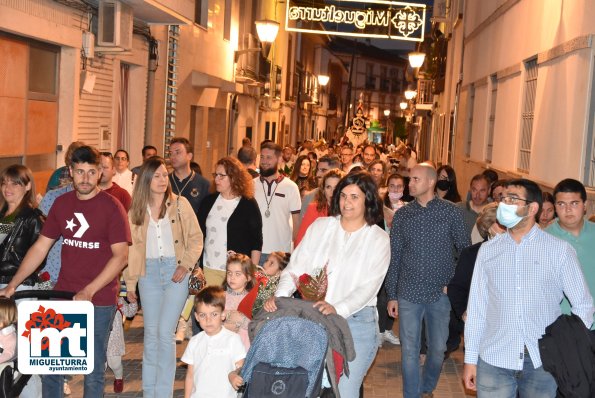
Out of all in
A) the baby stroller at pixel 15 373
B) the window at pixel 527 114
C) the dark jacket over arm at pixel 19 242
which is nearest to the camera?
the baby stroller at pixel 15 373

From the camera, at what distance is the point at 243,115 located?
3097 centimetres

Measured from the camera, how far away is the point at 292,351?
225 inches

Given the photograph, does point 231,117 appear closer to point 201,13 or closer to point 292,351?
point 201,13

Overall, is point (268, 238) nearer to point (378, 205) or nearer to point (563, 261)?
point (378, 205)

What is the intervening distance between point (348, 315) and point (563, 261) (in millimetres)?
1398

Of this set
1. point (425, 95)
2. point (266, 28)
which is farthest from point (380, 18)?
point (425, 95)

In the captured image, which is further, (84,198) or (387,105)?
(387,105)

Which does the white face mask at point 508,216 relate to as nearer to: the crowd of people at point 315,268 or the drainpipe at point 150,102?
the crowd of people at point 315,268

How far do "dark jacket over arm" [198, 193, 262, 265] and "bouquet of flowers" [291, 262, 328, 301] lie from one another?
260cm

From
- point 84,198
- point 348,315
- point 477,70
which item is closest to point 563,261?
point 348,315

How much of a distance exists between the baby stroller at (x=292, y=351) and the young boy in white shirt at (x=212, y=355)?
0.69 meters

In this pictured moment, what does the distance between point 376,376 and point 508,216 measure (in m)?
4.19

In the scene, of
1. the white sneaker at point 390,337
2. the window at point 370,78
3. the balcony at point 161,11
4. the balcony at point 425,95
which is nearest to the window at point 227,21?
the balcony at point 161,11

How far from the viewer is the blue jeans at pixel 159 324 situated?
767 cm
